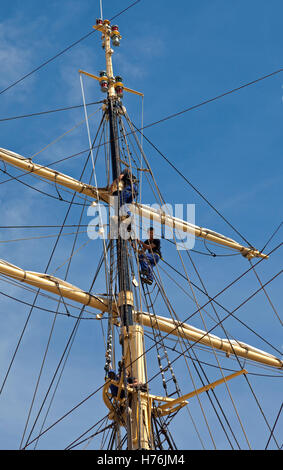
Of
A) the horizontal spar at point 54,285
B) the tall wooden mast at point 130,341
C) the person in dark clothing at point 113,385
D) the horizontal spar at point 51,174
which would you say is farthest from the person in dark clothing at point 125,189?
the person in dark clothing at point 113,385

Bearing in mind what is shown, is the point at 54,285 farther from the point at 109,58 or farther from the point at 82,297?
the point at 109,58

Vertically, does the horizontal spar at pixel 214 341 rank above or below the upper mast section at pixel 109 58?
below

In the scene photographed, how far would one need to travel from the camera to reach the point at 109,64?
2120 centimetres

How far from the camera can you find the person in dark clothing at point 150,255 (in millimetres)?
17812

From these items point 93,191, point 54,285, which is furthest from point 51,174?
point 54,285

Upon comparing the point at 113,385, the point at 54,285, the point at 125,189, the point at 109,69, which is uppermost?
the point at 109,69

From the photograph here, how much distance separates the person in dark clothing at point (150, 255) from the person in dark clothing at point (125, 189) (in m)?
0.78

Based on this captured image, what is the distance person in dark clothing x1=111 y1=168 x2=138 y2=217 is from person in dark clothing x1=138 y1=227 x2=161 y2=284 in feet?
2.56

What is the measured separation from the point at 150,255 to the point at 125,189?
1.74m

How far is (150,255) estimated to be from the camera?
1808 centimetres

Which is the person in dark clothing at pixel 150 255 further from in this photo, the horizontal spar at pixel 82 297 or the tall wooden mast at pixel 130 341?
the horizontal spar at pixel 82 297
